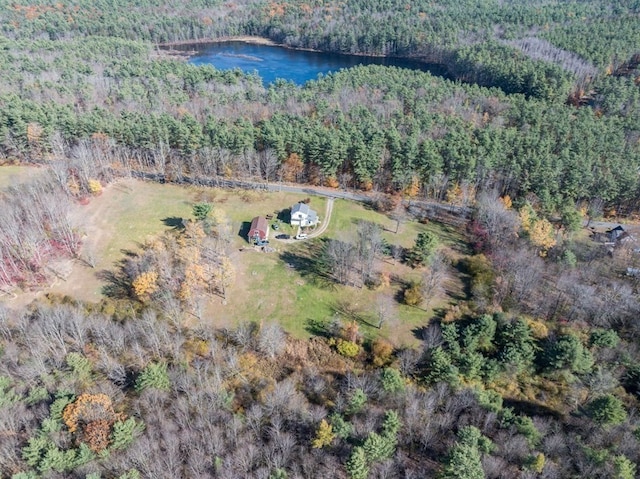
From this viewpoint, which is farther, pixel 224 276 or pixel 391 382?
pixel 224 276

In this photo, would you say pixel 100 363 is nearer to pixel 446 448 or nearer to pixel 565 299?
pixel 446 448

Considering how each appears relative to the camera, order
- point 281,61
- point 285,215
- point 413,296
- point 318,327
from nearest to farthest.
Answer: point 318,327 → point 413,296 → point 285,215 → point 281,61

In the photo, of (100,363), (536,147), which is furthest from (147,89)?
(536,147)

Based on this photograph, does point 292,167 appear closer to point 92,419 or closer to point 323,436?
point 323,436

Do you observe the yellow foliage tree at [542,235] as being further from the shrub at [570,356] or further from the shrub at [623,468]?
the shrub at [623,468]

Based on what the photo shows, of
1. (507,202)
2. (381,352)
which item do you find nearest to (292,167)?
(507,202)

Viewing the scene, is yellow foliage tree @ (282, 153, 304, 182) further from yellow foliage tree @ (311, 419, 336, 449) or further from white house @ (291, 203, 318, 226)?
yellow foliage tree @ (311, 419, 336, 449)

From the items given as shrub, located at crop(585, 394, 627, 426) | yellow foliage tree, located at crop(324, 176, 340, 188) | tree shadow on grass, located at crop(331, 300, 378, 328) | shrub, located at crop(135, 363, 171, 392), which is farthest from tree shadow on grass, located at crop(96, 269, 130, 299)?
shrub, located at crop(585, 394, 627, 426)

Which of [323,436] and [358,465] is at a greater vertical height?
[358,465]
